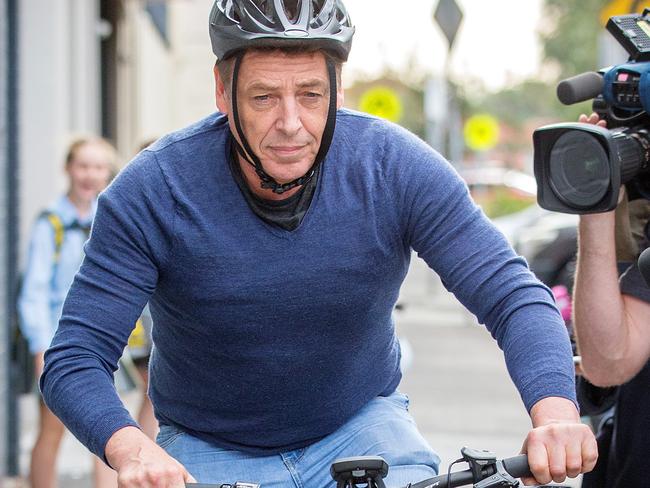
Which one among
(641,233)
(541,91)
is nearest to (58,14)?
(641,233)

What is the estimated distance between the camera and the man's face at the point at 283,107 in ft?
9.40

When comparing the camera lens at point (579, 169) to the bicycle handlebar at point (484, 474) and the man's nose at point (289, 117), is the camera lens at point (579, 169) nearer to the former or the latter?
the man's nose at point (289, 117)

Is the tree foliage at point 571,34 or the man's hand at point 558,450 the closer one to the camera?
the man's hand at point 558,450

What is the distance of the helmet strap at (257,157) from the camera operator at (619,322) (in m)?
0.88

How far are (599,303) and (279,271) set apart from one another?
1.02m

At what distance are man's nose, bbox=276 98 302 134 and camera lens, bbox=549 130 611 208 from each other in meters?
0.68

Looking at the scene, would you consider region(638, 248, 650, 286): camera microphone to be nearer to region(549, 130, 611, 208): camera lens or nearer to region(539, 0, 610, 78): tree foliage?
region(549, 130, 611, 208): camera lens

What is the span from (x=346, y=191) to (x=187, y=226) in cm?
38

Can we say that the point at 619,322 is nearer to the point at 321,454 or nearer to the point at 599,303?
the point at 599,303

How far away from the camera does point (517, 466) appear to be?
2514 millimetres

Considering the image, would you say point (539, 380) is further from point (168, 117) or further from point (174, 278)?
point (168, 117)

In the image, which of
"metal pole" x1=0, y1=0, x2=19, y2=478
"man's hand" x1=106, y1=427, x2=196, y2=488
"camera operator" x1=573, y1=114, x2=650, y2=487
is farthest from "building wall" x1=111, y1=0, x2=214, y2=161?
"man's hand" x1=106, y1=427, x2=196, y2=488

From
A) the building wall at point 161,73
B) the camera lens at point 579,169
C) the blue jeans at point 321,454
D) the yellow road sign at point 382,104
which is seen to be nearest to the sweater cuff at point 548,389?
the blue jeans at point 321,454

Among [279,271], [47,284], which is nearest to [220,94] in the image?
[279,271]
